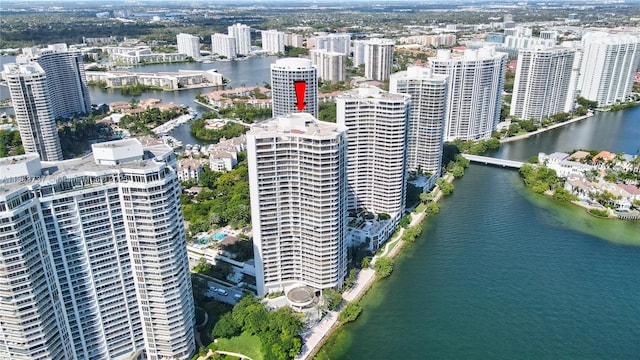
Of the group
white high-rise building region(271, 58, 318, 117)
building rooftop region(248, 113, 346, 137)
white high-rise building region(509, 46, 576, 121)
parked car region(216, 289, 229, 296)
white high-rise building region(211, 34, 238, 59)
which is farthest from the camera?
white high-rise building region(211, 34, 238, 59)

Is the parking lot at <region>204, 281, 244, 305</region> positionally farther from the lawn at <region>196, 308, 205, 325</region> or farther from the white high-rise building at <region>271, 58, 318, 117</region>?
the white high-rise building at <region>271, 58, 318, 117</region>

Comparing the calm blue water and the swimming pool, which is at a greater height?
the swimming pool

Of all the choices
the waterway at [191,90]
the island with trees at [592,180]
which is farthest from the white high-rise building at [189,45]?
the island with trees at [592,180]

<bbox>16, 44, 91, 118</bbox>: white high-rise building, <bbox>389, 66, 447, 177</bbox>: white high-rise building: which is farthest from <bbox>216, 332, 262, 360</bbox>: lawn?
<bbox>16, 44, 91, 118</bbox>: white high-rise building

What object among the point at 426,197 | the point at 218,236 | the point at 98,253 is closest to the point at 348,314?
the point at 218,236

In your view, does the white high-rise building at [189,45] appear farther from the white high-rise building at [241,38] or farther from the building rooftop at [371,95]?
the building rooftop at [371,95]

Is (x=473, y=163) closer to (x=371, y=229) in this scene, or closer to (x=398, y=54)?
(x=371, y=229)

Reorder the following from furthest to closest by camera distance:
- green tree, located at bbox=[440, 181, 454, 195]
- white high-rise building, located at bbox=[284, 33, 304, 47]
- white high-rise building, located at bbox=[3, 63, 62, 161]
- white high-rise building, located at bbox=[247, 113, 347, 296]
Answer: white high-rise building, located at bbox=[284, 33, 304, 47], white high-rise building, located at bbox=[3, 63, 62, 161], green tree, located at bbox=[440, 181, 454, 195], white high-rise building, located at bbox=[247, 113, 347, 296]
